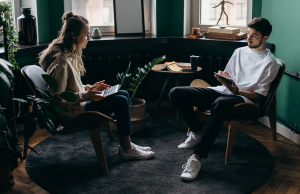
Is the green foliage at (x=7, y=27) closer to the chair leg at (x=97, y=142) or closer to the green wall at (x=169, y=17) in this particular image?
the chair leg at (x=97, y=142)

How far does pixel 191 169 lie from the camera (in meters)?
2.20

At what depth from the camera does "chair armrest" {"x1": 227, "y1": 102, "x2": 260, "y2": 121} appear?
2.27m

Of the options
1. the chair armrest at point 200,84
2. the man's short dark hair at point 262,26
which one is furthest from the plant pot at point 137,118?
the man's short dark hair at point 262,26

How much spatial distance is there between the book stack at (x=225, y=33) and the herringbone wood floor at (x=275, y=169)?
938 mm

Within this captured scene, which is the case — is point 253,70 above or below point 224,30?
below

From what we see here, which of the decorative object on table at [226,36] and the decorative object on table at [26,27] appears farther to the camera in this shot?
the decorative object on table at [226,36]

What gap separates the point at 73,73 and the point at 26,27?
1074 mm

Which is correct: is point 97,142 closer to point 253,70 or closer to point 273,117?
point 253,70

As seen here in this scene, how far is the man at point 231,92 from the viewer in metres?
2.28

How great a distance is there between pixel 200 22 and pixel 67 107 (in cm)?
214

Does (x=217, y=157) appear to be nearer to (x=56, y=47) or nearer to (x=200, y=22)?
(x=56, y=47)

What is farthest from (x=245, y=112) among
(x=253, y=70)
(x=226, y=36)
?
(x=226, y=36)

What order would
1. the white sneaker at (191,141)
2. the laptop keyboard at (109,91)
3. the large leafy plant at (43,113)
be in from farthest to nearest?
the white sneaker at (191,141) → the laptop keyboard at (109,91) → the large leafy plant at (43,113)

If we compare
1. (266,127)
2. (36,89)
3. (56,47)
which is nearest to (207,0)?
(266,127)
